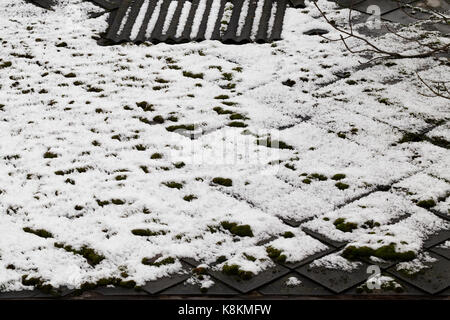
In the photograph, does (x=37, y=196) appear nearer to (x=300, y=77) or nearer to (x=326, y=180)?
(x=326, y=180)

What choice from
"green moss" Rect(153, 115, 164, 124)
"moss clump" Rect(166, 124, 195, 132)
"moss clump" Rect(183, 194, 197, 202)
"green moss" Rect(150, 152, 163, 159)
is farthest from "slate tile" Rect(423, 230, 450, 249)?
"green moss" Rect(153, 115, 164, 124)

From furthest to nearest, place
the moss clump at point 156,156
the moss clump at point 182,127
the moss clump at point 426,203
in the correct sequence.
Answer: the moss clump at point 182,127, the moss clump at point 156,156, the moss clump at point 426,203

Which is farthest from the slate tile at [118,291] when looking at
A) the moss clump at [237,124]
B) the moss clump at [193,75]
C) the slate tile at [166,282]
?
the moss clump at [193,75]

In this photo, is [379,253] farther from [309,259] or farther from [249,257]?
[249,257]

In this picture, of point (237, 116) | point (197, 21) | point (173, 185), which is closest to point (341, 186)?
point (173, 185)

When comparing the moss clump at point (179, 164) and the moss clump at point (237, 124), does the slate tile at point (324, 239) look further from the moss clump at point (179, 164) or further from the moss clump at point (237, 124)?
the moss clump at point (237, 124)
